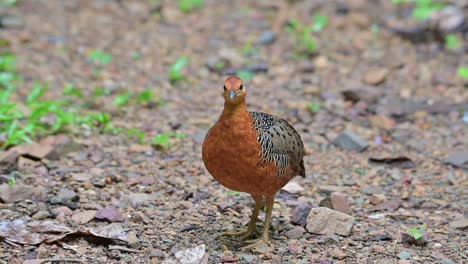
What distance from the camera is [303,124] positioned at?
8.26m

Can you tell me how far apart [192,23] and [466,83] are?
13.6 ft

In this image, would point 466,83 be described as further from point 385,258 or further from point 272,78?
point 385,258

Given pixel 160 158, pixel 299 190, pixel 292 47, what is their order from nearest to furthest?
pixel 299 190
pixel 160 158
pixel 292 47

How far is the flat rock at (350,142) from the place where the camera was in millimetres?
7629

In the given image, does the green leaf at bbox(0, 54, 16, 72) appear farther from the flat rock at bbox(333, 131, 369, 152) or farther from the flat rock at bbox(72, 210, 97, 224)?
the flat rock at bbox(333, 131, 369, 152)

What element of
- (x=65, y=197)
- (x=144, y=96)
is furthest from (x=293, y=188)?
(x=144, y=96)

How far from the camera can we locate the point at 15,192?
19.0ft

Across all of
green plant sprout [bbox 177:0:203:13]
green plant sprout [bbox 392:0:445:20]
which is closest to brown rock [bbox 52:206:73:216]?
green plant sprout [bbox 177:0:203:13]

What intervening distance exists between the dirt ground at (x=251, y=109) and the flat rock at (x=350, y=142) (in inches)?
2.9

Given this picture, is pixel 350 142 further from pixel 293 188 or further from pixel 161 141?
pixel 161 141

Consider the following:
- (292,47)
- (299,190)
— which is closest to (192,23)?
(292,47)

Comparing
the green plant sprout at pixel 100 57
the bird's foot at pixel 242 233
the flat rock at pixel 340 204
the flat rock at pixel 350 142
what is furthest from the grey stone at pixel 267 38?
the bird's foot at pixel 242 233

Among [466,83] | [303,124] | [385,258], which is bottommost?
[385,258]

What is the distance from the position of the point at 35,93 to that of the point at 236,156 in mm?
3841
